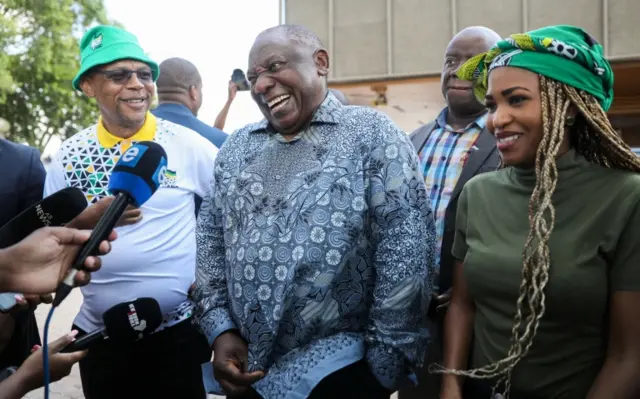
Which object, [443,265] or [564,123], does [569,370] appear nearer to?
[564,123]

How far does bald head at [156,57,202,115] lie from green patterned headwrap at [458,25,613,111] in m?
2.91

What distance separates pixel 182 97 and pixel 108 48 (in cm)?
128

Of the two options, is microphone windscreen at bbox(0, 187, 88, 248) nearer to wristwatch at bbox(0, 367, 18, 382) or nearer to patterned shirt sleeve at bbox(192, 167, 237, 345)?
patterned shirt sleeve at bbox(192, 167, 237, 345)

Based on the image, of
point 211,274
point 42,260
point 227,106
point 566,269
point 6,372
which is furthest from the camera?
point 227,106

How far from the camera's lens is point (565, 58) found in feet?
6.98

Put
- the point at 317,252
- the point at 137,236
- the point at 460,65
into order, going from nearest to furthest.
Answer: the point at 317,252 < the point at 137,236 < the point at 460,65

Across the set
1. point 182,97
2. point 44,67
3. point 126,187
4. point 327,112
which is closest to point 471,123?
point 327,112

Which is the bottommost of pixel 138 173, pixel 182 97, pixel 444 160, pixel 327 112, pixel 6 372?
pixel 6 372

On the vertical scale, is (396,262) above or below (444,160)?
Result: below

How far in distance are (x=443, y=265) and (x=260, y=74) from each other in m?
1.24

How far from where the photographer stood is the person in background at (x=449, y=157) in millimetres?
3006

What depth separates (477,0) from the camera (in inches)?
533

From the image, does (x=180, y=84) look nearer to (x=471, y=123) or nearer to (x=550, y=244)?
(x=471, y=123)

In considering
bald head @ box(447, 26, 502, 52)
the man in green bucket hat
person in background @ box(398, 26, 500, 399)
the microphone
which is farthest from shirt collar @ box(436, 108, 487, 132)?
the microphone
